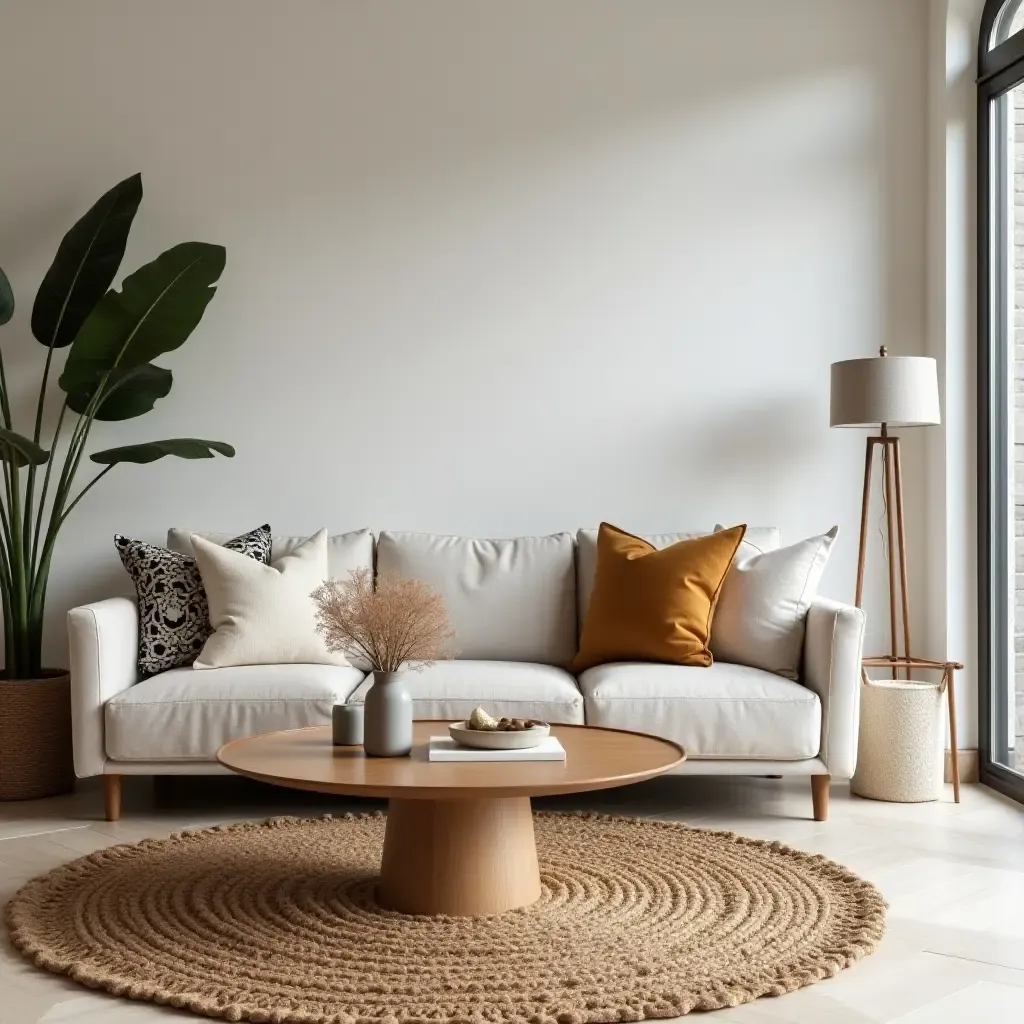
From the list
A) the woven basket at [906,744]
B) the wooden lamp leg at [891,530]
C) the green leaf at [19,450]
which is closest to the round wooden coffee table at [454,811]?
the woven basket at [906,744]

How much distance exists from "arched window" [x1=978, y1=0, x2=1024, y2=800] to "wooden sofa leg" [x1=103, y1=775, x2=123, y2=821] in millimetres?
2793

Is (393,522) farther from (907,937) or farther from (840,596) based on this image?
(907,937)

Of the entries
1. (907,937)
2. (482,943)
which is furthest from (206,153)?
(907,937)

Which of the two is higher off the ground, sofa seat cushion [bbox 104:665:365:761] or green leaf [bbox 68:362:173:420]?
green leaf [bbox 68:362:173:420]

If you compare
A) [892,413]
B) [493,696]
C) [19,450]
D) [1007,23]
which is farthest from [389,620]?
[1007,23]

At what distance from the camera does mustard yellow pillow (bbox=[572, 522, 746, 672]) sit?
3.88 m

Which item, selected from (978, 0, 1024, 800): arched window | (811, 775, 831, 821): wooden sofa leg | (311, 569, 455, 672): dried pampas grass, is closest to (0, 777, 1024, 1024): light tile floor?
(811, 775, 831, 821): wooden sofa leg

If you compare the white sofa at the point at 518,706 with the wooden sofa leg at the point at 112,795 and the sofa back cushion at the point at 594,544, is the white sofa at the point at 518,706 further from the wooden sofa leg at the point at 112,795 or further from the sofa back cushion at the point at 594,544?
the sofa back cushion at the point at 594,544

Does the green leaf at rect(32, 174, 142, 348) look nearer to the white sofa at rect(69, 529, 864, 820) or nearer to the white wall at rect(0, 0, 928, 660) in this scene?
the white wall at rect(0, 0, 928, 660)

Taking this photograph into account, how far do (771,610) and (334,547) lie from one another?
1.49 m

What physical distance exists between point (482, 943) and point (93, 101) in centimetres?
348

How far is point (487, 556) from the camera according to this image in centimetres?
431

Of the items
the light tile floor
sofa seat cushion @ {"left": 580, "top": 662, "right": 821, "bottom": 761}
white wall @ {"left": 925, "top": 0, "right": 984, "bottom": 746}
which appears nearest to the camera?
the light tile floor

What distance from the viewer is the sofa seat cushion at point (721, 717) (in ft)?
11.8
